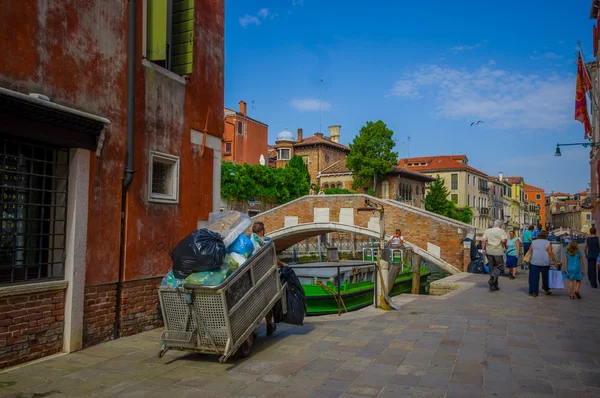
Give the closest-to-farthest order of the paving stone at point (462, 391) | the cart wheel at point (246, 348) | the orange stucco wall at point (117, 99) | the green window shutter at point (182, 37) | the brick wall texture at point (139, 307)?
1. the paving stone at point (462, 391)
2. the orange stucco wall at point (117, 99)
3. the cart wheel at point (246, 348)
4. the brick wall texture at point (139, 307)
5. the green window shutter at point (182, 37)

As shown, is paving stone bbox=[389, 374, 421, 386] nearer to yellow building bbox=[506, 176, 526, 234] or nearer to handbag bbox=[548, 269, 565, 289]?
handbag bbox=[548, 269, 565, 289]

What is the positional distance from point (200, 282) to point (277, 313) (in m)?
1.76

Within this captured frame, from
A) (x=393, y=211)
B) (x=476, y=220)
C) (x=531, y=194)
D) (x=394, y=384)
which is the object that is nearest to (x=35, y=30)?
(x=394, y=384)

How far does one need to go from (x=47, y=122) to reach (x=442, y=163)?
6133 cm

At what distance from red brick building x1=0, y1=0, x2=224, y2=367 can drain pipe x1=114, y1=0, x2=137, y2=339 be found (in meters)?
0.02

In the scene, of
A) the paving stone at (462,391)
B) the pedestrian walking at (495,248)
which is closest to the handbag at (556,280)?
the pedestrian walking at (495,248)

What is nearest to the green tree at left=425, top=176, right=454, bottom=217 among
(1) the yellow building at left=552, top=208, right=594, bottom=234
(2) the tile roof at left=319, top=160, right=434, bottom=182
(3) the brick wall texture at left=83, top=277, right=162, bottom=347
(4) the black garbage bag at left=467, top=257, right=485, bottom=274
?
(2) the tile roof at left=319, top=160, right=434, bottom=182

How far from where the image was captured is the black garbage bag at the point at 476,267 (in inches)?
725

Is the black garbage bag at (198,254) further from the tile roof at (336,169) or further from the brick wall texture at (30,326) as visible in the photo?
the tile roof at (336,169)

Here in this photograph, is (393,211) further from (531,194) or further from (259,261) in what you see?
(531,194)

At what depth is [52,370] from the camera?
5098 millimetres

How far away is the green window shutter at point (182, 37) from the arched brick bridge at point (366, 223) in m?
14.6

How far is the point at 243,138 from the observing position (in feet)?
131

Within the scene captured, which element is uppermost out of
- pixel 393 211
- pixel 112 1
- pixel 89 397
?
pixel 112 1
